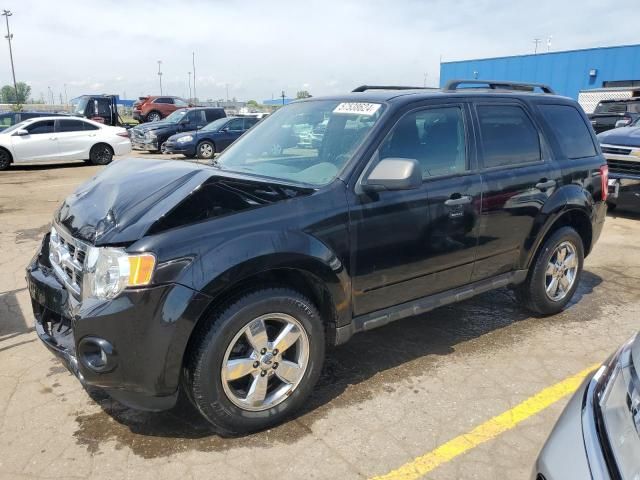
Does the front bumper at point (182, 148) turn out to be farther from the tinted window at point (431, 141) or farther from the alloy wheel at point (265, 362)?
the alloy wheel at point (265, 362)

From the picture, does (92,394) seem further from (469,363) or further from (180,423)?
(469,363)

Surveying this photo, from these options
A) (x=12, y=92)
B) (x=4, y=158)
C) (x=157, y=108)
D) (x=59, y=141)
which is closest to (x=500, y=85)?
(x=59, y=141)

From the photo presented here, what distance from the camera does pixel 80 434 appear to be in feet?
9.52

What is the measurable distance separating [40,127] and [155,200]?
14406 mm

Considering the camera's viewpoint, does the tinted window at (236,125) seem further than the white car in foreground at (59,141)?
Yes

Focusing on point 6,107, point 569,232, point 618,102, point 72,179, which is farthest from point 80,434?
point 6,107

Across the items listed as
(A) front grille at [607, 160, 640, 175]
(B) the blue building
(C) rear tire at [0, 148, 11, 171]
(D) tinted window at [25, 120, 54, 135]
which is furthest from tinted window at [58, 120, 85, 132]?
(B) the blue building

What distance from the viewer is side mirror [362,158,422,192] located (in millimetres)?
3016

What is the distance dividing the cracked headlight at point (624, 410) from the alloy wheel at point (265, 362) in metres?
1.59

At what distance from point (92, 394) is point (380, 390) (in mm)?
1817

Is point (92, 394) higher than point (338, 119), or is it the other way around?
point (338, 119)

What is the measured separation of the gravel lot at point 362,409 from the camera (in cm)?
268

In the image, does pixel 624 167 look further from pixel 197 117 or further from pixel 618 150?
pixel 197 117

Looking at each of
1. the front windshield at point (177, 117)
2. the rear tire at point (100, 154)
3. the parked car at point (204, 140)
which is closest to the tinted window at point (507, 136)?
the parked car at point (204, 140)
